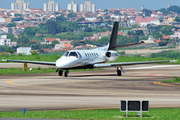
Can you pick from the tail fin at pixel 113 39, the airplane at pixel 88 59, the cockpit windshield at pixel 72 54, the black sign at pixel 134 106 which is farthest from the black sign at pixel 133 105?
the tail fin at pixel 113 39

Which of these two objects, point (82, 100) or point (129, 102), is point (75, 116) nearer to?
point (129, 102)

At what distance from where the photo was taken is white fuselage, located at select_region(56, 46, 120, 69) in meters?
42.9

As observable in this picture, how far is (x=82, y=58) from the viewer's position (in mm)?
45594

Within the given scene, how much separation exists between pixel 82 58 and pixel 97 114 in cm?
2603

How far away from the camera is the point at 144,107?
18.3 m

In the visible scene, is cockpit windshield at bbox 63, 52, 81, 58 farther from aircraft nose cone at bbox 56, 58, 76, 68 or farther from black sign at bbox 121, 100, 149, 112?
black sign at bbox 121, 100, 149, 112

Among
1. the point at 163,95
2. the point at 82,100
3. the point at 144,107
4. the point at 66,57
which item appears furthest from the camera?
the point at 66,57

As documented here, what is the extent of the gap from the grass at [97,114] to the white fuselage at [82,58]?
22.1 metres

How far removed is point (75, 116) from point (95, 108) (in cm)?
291

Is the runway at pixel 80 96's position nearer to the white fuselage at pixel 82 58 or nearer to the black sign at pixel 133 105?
the black sign at pixel 133 105

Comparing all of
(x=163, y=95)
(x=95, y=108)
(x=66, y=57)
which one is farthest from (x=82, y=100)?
(x=66, y=57)

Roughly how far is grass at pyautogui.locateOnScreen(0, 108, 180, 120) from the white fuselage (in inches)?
869

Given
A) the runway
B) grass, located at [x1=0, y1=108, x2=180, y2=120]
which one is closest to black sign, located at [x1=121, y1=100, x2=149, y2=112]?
grass, located at [x1=0, y1=108, x2=180, y2=120]

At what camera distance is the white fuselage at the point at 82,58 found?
42.9 m
